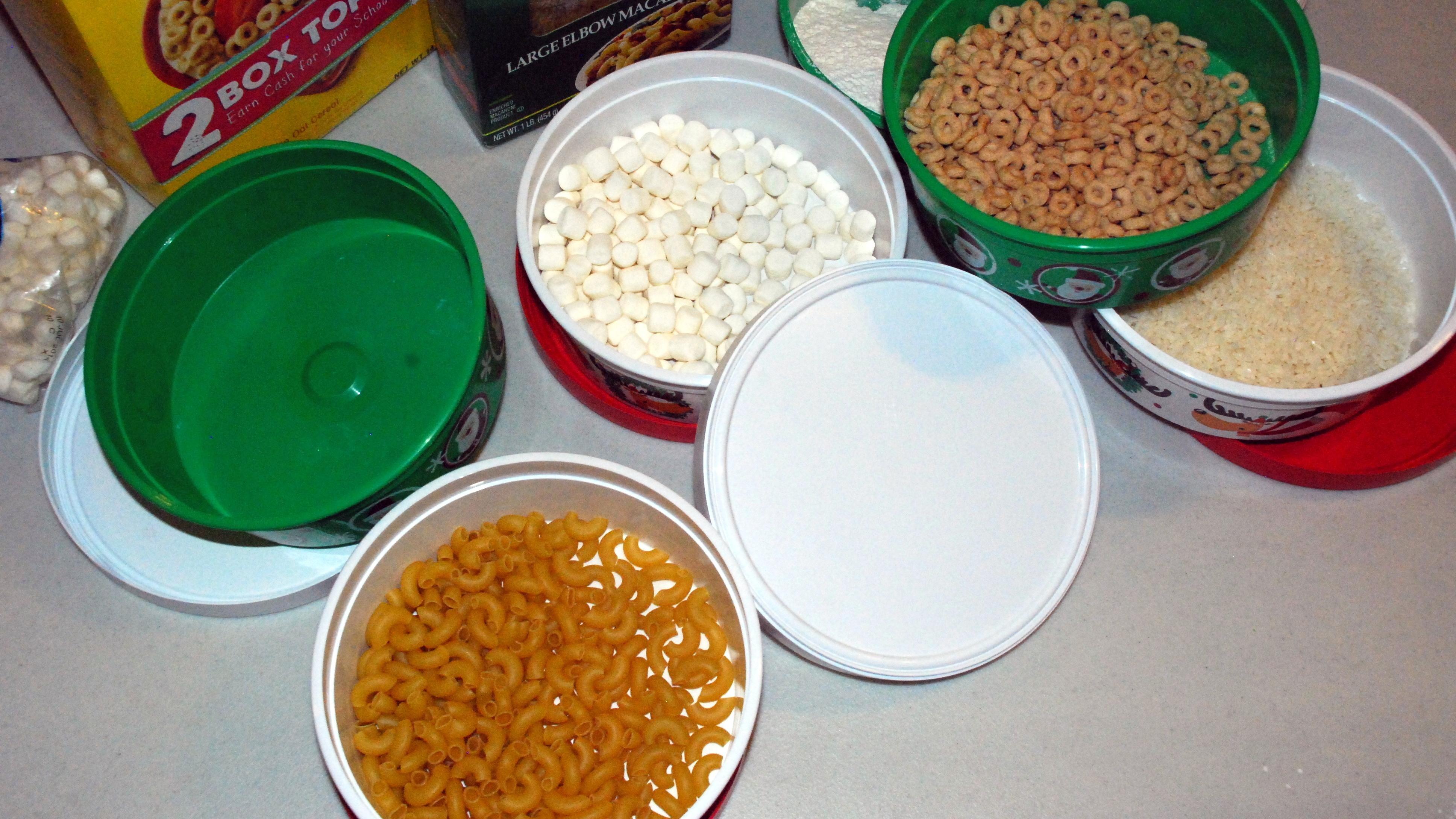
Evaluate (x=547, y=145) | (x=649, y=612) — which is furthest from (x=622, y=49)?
(x=649, y=612)

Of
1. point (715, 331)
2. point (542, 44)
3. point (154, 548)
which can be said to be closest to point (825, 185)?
point (715, 331)

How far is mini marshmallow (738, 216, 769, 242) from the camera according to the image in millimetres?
1217

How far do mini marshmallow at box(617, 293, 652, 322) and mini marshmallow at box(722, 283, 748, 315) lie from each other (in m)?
0.08

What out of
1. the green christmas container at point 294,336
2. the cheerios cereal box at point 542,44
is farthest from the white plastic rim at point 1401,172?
the green christmas container at point 294,336

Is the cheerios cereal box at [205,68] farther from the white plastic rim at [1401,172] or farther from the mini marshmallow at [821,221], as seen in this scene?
the white plastic rim at [1401,172]

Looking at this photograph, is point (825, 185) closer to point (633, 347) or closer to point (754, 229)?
point (754, 229)

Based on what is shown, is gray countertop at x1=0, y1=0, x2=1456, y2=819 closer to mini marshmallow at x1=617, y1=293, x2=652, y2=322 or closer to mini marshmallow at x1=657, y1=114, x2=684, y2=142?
mini marshmallow at x1=617, y1=293, x2=652, y2=322

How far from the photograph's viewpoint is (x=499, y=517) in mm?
1111

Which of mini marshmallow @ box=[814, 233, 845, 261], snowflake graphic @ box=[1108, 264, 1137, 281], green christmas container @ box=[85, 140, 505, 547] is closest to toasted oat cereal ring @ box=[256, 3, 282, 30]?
green christmas container @ box=[85, 140, 505, 547]

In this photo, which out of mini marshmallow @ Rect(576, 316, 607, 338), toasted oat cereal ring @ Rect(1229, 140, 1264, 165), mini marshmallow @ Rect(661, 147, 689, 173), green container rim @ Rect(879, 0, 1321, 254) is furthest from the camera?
mini marshmallow @ Rect(661, 147, 689, 173)

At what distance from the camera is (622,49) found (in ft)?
4.21

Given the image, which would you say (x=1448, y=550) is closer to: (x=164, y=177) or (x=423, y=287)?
(x=423, y=287)

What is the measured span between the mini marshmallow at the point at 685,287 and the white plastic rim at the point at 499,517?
0.24 meters

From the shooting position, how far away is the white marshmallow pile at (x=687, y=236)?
1178 millimetres
